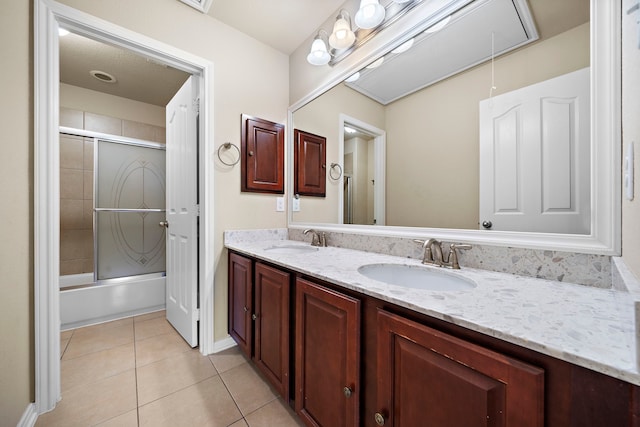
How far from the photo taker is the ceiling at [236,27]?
862mm

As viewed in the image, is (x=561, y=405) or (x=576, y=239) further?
(x=576, y=239)

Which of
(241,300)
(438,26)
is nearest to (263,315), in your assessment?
(241,300)

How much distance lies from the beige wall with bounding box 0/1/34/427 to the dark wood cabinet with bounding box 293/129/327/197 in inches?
58.2

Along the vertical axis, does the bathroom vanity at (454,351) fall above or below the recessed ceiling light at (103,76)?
below

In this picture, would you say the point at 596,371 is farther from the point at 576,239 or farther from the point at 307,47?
the point at 307,47

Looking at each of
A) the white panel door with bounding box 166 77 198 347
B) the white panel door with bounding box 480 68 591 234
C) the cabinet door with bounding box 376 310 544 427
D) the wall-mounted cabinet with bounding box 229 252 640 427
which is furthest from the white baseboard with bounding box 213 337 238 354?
the white panel door with bounding box 480 68 591 234

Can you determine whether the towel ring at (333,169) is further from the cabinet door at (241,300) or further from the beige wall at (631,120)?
the beige wall at (631,120)

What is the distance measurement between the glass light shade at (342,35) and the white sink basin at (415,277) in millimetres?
1392

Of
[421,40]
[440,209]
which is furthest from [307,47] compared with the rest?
[440,209]

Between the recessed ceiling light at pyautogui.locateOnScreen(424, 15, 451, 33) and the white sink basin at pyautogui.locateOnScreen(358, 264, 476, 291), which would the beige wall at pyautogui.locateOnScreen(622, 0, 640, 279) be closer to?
the white sink basin at pyautogui.locateOnScreen(358, 264, 476, 291)

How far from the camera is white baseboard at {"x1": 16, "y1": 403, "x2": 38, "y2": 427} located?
1046 millimetres

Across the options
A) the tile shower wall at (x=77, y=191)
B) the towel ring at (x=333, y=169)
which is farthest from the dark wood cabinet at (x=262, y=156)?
the tile shower wall at (x=77, y=191)

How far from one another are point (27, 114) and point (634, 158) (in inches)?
87.4

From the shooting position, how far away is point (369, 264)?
1.08 meters
